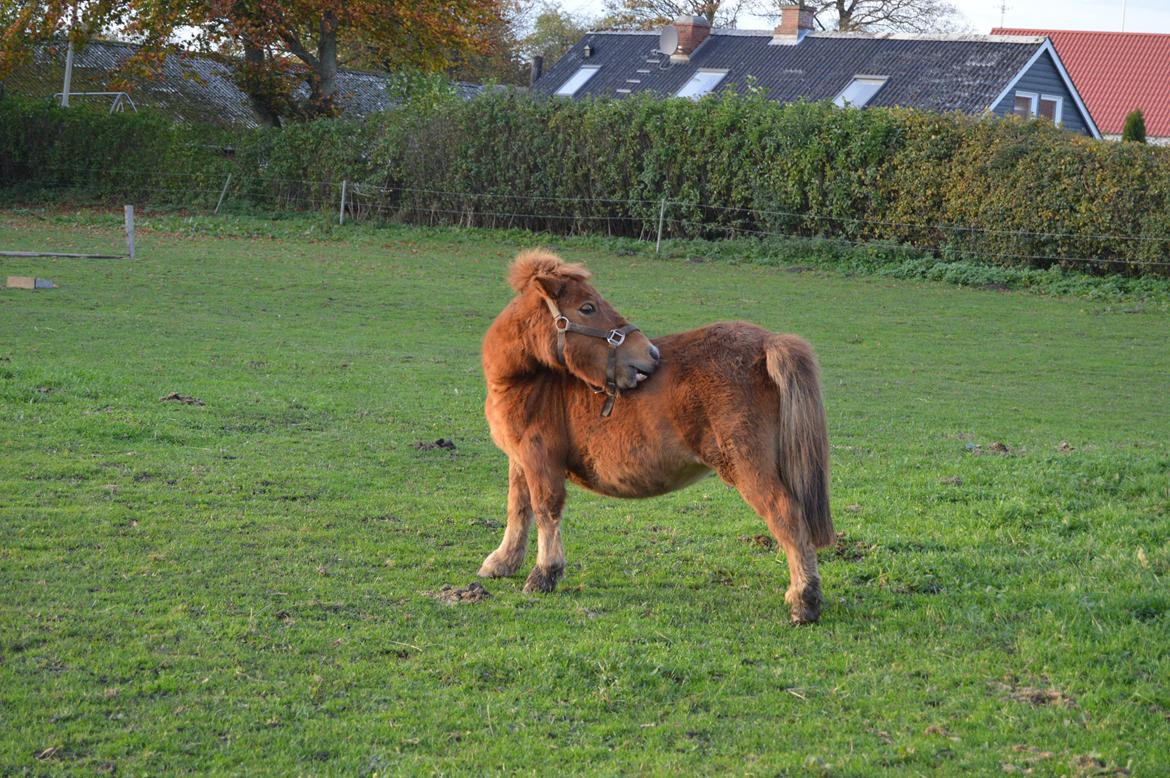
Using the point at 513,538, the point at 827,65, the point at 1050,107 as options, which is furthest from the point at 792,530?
the point at 1050,107

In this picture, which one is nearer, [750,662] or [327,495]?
[750,662]

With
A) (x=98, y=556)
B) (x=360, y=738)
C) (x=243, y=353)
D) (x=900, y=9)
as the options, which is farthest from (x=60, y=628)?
(x=900, y=9)

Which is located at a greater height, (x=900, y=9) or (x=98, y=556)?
(x=900, y=9)

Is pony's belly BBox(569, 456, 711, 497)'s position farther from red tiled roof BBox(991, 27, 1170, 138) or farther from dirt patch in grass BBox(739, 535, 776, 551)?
red tiled roof BBox(991, 27, 1170, 138)

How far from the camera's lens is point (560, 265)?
6.22 m

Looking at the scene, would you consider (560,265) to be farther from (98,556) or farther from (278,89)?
(278,89)

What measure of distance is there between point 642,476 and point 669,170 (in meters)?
24.1

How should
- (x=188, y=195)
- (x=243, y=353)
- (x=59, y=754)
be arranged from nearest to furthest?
(x=59, y=754), (x=243, y=353), (x=188, y=195)

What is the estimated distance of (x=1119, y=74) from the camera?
56375 mm

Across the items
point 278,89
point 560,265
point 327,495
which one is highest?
point 278,89

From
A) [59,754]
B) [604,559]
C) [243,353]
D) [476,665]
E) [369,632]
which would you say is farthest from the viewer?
[243,353]

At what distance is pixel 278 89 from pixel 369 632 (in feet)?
124

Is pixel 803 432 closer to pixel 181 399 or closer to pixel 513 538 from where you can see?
pixel 513 538

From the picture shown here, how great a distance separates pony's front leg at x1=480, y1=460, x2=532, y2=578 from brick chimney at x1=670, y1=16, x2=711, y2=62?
36.7 m
